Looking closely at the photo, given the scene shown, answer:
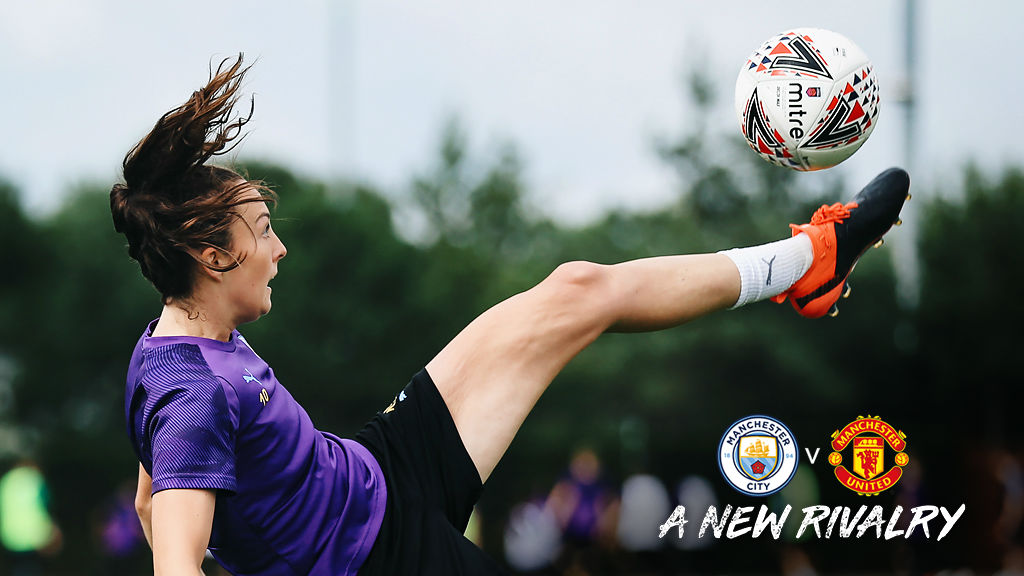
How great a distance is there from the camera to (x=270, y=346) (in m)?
23.9

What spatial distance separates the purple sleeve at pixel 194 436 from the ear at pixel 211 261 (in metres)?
0.34

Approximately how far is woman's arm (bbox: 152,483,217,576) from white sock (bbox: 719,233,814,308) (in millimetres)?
1935

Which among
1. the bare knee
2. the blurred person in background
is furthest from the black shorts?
the blurred person in background

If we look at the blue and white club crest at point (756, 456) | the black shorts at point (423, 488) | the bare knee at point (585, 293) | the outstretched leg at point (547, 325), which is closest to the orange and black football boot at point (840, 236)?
the outstretched leg at point (547, 325)

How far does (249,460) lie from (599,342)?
3223cm

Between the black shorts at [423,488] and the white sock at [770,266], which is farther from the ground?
the white sock at [770,266]

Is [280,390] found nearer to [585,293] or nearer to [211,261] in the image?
[211,261]

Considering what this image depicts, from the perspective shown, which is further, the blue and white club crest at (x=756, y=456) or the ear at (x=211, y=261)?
the blue and white club crest at (x=756, y=456)

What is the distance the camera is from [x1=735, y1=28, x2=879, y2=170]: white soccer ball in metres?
4.15

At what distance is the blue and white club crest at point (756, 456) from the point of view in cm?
507

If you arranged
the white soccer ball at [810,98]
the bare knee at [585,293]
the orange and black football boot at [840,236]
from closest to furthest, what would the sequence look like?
1. the bare knee at [585,293]
2. the orange and black football boot at [840,236]
3. the white soccer ball at [810,98]

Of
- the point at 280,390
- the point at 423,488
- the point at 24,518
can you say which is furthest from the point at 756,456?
the point at 24,518

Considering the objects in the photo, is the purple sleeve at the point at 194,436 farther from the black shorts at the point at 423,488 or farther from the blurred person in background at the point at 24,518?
the blurred person in background at the point at 24,518

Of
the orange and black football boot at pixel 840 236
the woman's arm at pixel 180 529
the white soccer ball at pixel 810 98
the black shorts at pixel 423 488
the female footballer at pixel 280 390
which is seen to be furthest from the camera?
the white soccer ball at pixel 810 98
